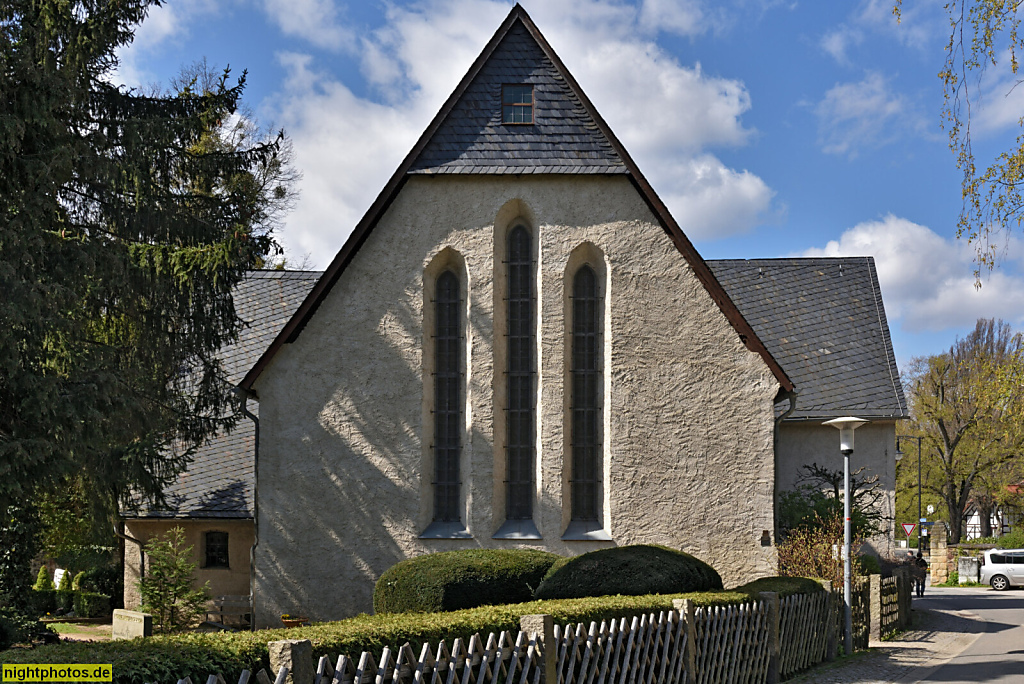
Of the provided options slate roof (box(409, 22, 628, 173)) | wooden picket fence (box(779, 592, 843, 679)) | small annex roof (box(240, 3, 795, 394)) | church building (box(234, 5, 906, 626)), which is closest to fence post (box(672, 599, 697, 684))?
wooden picket fence (box(779, 592, 843, 679))

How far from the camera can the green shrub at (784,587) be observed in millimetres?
14275

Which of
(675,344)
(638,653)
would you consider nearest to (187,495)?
(675,344)

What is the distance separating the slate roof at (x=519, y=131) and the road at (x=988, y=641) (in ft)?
34.2

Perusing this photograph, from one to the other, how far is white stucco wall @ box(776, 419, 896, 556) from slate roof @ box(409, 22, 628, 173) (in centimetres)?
1018

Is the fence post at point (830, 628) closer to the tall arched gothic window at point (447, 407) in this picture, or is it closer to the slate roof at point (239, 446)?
the tall arched gothic window at point (447, 407)

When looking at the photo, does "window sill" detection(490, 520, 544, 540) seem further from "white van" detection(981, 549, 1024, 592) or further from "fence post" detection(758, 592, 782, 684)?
"white van" detection(981, 549, 1024, 592)

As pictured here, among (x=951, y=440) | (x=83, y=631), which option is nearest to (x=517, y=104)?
(x=83, y=631)

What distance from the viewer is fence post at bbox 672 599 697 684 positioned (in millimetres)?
10836

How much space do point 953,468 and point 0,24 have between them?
1975 inches

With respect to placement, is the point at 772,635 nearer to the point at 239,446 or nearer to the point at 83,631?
the point at 239,446

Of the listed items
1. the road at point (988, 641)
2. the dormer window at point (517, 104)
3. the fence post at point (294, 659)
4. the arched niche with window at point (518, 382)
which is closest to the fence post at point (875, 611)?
the road at point (988, 641)

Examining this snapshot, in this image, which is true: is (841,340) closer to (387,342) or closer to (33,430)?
(387,342)

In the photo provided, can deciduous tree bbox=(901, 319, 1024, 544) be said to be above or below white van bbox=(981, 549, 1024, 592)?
above

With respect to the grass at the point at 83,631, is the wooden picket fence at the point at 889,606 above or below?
above
